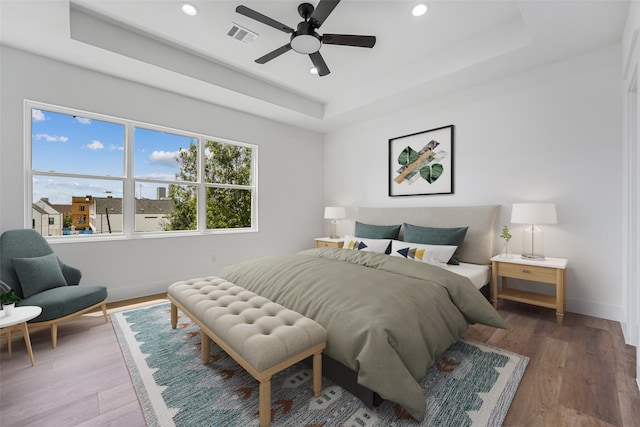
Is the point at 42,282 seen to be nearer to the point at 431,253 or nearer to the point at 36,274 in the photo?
the point at 36,274

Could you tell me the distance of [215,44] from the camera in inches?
118

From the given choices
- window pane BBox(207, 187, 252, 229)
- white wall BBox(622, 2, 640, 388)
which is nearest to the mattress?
white wall BBox(622, 2, 640, 388)

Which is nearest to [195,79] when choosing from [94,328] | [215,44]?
[215,44]

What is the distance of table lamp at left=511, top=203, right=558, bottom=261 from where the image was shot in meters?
2.69

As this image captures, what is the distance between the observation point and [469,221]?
3.37 metres

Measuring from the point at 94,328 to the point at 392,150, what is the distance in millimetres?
4259

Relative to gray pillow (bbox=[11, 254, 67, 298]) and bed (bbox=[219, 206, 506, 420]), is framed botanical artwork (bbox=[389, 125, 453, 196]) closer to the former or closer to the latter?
bed (bbox=[219, 206, 506, 420])

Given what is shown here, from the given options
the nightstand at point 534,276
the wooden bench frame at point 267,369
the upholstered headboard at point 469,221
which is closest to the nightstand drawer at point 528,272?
the nightstand at point 534,276

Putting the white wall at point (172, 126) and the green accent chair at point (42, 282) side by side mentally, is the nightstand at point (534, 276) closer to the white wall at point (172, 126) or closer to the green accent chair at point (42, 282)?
the white wall at point (172, 126)

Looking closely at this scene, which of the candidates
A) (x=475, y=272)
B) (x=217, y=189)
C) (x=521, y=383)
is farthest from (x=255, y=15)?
(x=521, y=383)

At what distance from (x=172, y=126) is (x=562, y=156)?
4674 millimetres

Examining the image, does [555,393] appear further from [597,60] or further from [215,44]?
[215,44]

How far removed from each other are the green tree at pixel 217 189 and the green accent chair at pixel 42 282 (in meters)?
1.34

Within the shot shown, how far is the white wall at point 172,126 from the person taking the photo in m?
2.74
